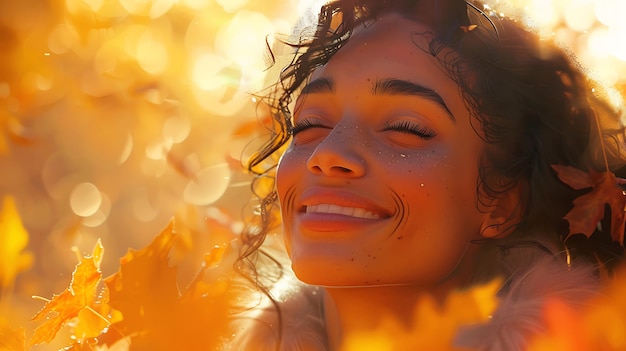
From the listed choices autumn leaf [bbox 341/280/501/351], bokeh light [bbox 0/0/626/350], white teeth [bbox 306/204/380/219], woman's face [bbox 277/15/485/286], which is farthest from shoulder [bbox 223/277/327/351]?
bokeh light [bbox 0/0/626/350]

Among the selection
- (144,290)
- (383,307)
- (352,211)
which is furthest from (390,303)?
(144,290)

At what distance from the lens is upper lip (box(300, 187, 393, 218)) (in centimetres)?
157

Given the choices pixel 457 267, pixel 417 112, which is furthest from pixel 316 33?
pixel 457 267

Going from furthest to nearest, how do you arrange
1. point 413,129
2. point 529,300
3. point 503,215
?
point 503,215 → point 413,129 → point 529,300

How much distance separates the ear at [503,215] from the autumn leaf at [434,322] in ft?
0.36

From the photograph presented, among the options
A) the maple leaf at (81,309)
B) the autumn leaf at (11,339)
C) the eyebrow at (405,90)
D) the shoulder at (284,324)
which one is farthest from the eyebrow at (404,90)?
the autumn leaf at (11,339)

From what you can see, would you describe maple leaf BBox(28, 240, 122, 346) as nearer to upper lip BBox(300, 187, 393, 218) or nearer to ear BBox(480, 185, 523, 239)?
upper lip BBox(300, 187, 393, 218)

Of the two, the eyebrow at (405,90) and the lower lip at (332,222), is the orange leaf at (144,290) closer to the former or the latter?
the lower lip at (332,222)

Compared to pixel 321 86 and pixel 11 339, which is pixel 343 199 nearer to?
pixel 321 86

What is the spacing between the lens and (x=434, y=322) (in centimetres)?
161

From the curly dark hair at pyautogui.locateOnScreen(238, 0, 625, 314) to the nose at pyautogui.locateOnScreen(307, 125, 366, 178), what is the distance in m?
0.23

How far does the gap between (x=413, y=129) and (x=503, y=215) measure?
11.4 inches

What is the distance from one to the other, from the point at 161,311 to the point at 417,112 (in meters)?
0.72

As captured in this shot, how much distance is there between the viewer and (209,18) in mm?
3766
